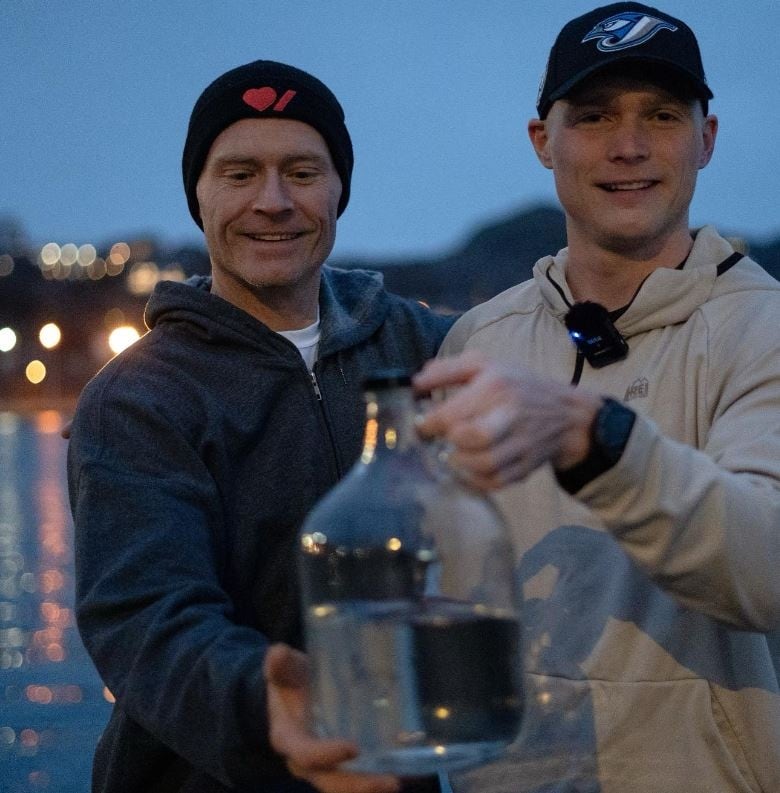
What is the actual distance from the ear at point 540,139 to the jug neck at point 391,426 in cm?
184

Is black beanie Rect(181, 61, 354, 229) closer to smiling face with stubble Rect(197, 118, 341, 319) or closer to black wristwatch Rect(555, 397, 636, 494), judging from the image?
smiling face with stubble Rect(197, 118, 341, 319)

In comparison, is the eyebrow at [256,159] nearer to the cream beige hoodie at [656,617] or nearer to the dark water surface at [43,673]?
the cream beige hoodie at [656,617]

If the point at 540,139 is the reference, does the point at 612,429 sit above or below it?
below

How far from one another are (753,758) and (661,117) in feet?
5.21

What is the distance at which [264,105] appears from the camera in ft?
13.1

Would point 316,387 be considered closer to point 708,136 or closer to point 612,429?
point 708,136

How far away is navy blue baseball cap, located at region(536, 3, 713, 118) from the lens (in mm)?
3625

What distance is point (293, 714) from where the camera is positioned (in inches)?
101

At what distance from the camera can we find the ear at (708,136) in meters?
3.95

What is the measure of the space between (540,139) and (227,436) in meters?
1.29

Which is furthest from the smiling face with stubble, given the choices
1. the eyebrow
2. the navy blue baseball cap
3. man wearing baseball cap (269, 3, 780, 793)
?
the navy blue baseball cap

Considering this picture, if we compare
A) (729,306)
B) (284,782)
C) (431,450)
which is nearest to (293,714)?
(431,450)

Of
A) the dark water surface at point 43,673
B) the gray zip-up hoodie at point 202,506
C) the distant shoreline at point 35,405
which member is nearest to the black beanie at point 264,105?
the gray zip-up hoodie at point 202,506

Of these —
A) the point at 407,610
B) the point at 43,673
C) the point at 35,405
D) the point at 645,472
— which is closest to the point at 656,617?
the point at 645,472
